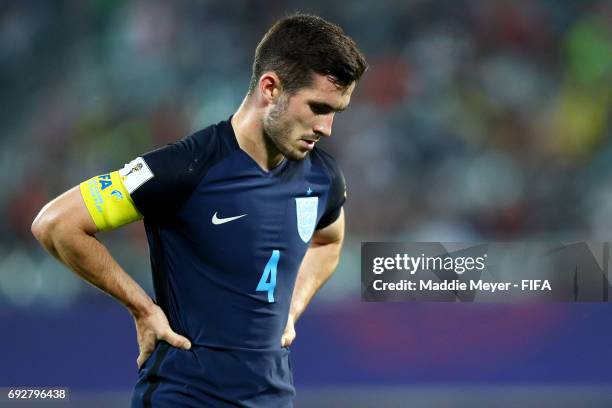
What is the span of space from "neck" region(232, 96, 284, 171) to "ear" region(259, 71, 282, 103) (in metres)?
0.04

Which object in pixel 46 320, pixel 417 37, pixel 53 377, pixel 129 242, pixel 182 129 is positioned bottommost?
pixel 53 377

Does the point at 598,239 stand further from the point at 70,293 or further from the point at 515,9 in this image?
the point at 70,293

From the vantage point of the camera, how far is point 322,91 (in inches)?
75.0

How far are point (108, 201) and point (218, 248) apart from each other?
0.25 m

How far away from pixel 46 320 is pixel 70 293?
20 cm

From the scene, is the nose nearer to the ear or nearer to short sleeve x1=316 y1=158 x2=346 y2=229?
the ear

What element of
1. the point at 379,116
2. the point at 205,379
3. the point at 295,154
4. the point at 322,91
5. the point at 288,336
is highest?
the point at 379,116

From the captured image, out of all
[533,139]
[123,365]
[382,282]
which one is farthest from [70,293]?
[533,139]

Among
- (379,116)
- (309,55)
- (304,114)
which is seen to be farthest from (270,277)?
(379,116)

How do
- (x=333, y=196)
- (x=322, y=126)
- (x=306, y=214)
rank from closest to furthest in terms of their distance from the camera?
(x=322, y=126), (x=306, y=214), (x=333, y=196)

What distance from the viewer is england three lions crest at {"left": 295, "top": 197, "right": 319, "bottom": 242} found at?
206 cm

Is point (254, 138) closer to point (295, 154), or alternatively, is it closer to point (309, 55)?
point (295, 154)

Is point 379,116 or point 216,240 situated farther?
point 379,116

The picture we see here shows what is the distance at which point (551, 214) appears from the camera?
531 cm
